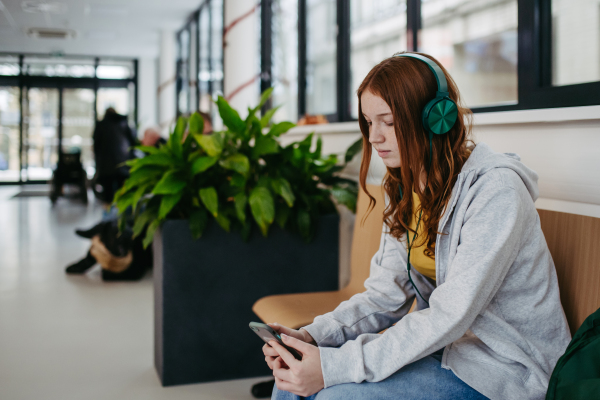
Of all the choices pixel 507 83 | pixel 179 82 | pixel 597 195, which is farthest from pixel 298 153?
pixel 179 82

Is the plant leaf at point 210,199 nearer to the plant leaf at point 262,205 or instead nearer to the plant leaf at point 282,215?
the plant leaf at point 262,205

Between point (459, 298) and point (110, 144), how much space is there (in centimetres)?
646

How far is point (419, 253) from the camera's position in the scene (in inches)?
47.8

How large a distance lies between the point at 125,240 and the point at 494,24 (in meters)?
2.99

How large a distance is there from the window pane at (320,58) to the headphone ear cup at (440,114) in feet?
9.01

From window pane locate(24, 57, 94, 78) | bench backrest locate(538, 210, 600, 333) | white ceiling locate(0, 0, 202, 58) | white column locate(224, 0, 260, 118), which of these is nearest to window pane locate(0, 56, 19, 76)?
window pane locate(24, 57, 94, 78)

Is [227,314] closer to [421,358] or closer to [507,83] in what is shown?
[421,358]

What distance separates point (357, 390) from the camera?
101 cm

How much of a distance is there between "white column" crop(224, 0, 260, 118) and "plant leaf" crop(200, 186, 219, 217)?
321 cm

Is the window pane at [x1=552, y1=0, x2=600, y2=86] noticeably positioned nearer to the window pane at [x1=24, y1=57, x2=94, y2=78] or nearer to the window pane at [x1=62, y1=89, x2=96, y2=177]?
the window pane at [x1=62, y1=89, x2=96, y2=177]

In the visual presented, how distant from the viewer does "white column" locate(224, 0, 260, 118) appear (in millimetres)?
5188

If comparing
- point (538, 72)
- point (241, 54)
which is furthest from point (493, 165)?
point (241, 54)

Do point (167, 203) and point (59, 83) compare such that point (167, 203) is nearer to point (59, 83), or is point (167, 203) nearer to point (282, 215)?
point (282, 215)

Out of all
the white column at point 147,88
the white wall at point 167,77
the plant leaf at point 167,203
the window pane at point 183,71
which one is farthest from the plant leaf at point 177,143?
the white column at point 147,88
